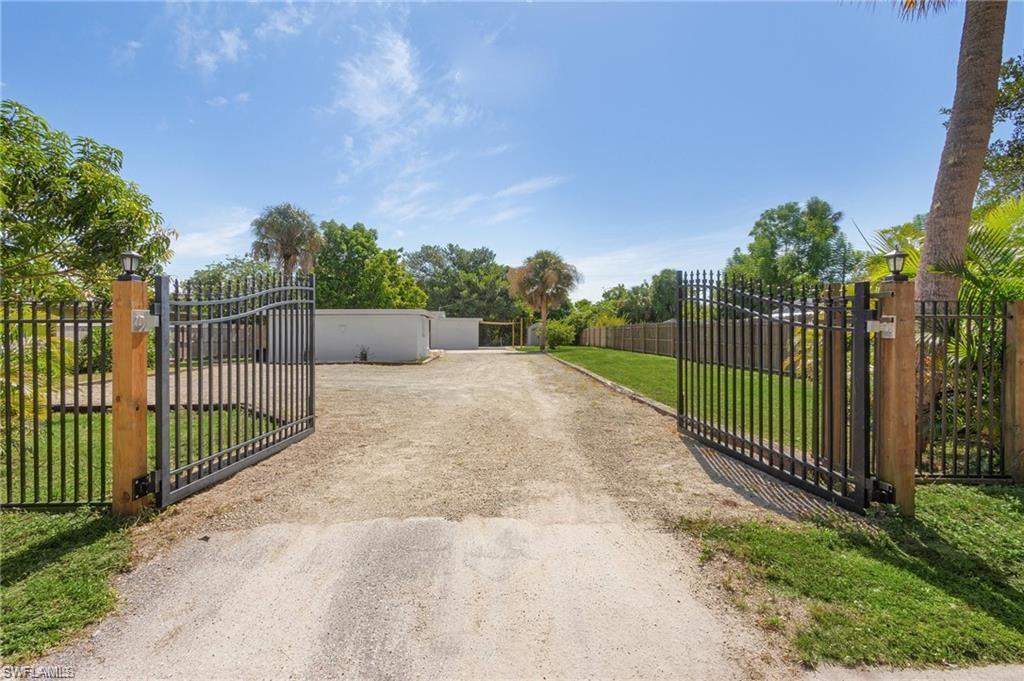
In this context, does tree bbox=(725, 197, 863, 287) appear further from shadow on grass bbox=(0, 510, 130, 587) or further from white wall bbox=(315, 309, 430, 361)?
shadow on grass bbox=(0, 510, 130, 587)

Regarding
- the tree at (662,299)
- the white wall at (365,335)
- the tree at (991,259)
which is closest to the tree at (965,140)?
the tree at (991,259)

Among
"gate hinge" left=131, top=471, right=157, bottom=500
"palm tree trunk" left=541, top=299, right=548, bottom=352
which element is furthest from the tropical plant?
"gate hinge" left=131, top=471, right=157, bottom=500

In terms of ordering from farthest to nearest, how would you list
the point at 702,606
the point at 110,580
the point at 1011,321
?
the point at 1011,321 < the point at 110,580 < the point at 702,606

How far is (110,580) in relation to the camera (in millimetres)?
2660

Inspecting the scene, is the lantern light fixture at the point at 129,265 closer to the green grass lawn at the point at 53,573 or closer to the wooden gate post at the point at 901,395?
the green grass lawn at the point at 53,573

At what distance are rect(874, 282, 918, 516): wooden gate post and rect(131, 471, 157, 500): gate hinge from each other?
231 inches

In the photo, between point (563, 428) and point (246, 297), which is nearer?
point (246, 297)

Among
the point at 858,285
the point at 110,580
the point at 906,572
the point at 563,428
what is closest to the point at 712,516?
the point at 906,572

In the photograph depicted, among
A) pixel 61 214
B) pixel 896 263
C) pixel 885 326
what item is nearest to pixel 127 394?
pixel 61 214

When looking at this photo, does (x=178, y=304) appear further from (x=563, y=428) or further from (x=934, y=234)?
(x=934, y=234)

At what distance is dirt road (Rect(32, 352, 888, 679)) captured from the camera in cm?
206

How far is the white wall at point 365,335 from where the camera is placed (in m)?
19.7

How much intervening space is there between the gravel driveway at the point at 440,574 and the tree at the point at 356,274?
28.8 metres

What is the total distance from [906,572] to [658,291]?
36382 mm
